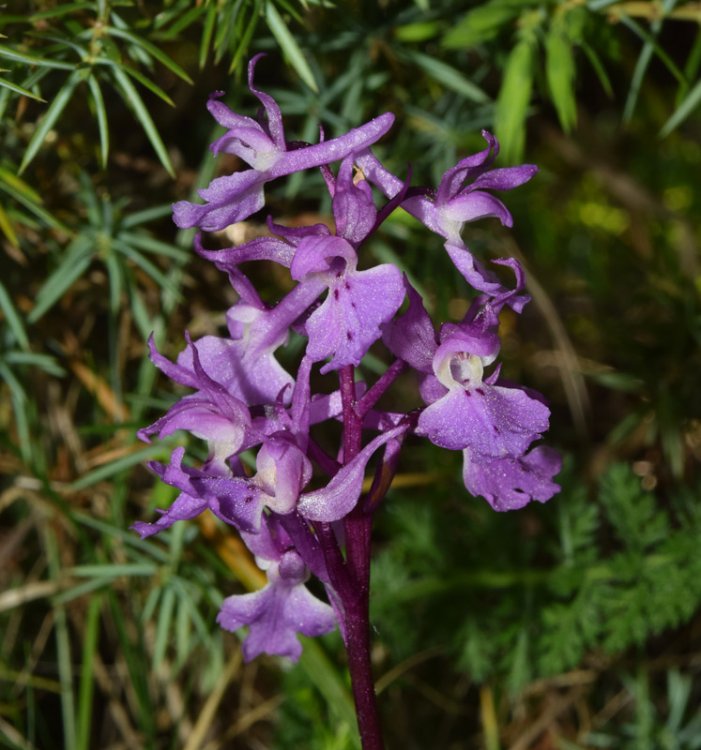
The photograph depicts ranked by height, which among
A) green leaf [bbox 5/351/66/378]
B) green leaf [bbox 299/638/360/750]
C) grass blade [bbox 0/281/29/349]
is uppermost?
grass blade [bbox 0/281/29/349]

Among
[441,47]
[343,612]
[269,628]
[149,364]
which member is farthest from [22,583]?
[441,47]

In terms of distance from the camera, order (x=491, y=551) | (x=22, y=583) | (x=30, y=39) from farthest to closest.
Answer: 1. (x=22, y=583)
2. (x=491, y=551)
3. (x=30, y=39)

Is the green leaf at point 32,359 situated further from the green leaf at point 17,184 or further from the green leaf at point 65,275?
the green leaf at point 17,184

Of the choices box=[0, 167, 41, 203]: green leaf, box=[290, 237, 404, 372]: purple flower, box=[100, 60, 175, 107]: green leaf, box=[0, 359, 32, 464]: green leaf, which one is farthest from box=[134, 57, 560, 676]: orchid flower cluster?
box=[0, 359, 32, 464]: green leaf

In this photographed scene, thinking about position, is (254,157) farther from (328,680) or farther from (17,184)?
(328,680)

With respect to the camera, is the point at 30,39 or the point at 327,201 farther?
the point at 327,201

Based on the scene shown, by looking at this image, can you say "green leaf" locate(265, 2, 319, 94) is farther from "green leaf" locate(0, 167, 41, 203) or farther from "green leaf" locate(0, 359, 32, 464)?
"green leaf" locate(0, 359, 32, 464)

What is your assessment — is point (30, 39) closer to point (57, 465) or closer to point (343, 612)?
point (57, 465)
